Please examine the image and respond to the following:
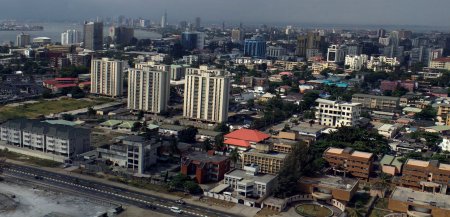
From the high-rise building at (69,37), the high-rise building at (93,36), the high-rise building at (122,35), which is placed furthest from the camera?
the high-rise building at (122,35)

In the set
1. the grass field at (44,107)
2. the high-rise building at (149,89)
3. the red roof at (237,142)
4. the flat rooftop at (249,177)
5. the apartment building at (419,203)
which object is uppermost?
the high-rise building at (149,89)

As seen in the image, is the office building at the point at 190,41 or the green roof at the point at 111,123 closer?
the green roof at the point at 111,123

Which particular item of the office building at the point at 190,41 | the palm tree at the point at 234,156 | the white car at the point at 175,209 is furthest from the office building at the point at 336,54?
the white car at the point at 175,209

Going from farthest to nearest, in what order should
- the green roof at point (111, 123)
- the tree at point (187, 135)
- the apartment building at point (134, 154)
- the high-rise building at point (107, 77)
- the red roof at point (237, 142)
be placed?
1. the high-rise building at point (107, 77)
2. the green roof at point (111, 123)
3. the tree at point (187, 135)
4. the red roof at point (237, 142)
5. the apartment building at point (134, 154)

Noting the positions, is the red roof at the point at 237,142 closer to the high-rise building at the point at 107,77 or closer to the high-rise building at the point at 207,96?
the high-rise building at the point at 207,96

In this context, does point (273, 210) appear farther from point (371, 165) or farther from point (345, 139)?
point (345, 139)

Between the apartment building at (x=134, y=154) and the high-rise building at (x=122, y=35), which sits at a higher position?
the high-rise building at (x=122, y=35)

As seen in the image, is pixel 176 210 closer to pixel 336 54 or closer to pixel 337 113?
pixel 337 113

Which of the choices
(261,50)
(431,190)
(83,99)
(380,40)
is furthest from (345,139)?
(380,40)
